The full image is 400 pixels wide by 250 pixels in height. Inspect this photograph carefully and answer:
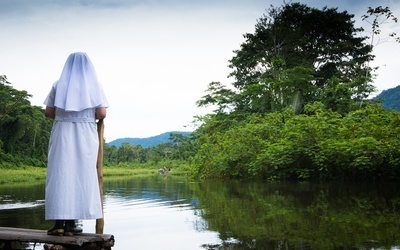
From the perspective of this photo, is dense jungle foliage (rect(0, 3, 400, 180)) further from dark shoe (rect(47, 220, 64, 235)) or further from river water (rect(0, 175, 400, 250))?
dark shoe (rect(47, 220, 64, 235))

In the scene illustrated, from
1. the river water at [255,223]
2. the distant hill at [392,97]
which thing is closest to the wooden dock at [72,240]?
the river water at [255,223]

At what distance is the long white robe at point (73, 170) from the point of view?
3.10 meters

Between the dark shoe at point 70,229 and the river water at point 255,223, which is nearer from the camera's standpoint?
the dark shoe at point 70,229

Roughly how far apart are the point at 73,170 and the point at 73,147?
0.17 metres

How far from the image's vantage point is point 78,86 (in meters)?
3.21

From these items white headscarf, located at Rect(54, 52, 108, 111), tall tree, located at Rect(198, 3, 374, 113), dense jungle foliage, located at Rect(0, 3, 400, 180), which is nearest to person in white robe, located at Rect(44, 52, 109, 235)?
white headscarf, located at Rect(54, 52, 108, 111)

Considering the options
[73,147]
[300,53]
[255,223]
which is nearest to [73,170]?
[73,147]

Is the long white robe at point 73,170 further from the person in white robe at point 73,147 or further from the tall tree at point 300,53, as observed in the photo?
the tall tree at point 300,53

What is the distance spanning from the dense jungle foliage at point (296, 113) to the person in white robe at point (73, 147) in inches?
400

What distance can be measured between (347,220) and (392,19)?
17913 mm

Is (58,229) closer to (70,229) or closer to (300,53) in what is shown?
(70,229)

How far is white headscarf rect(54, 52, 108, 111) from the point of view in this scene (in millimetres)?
3162

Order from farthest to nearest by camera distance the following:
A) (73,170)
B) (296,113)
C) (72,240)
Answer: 1. (296,113)
2. (73,170)
3. (72,240)

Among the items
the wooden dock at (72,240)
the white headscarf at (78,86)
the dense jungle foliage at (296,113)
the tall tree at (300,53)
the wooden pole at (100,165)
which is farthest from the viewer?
the tall tree at (300,53)
